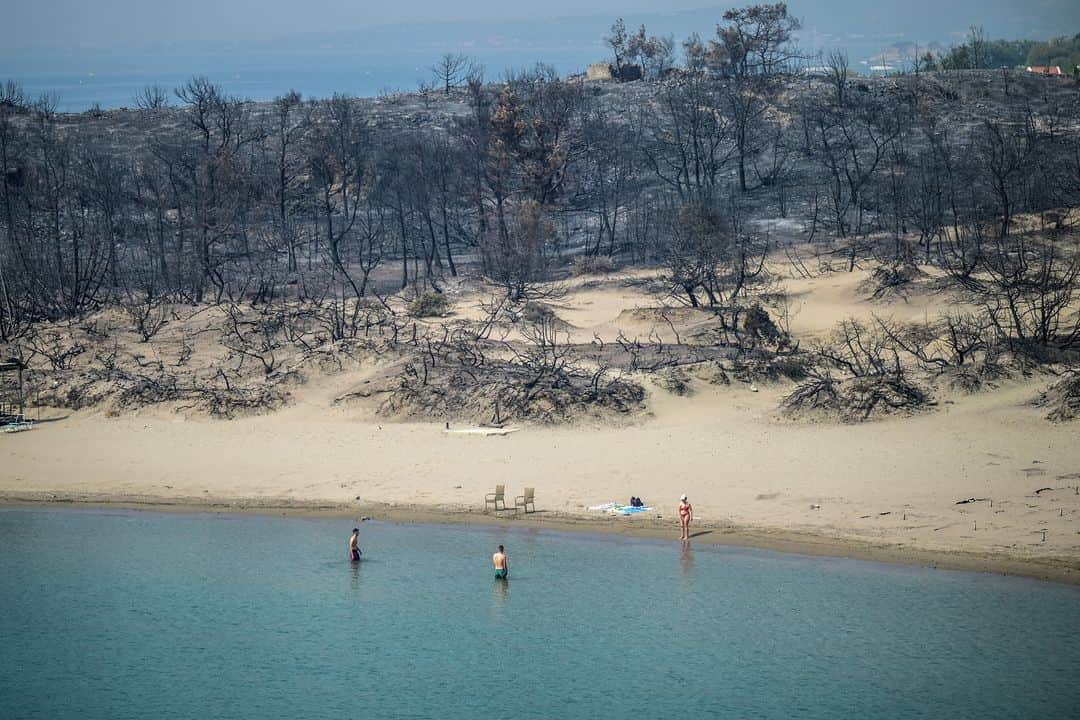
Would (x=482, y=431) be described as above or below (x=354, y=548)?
above

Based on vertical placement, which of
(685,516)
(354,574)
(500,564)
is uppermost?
(685,516)

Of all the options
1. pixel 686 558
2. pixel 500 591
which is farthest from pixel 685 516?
pixel 500 591

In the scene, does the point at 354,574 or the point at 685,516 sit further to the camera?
the point at 354,574

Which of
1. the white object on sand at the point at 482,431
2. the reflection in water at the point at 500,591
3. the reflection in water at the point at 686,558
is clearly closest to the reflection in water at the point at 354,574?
the reflection in water at the point at 500,591

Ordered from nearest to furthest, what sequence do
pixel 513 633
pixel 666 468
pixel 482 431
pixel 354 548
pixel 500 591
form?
pixel 513 633
pixel 500 591
pixel 354 548
pixel 666 468
pixel 482 431

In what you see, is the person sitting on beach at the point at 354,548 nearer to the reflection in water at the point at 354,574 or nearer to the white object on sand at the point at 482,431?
the reflection in water at the point at 354,574

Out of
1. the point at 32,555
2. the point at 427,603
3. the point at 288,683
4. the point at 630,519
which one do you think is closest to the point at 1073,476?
the point at 630,519

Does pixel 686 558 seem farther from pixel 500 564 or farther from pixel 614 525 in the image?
pixel 500 564
